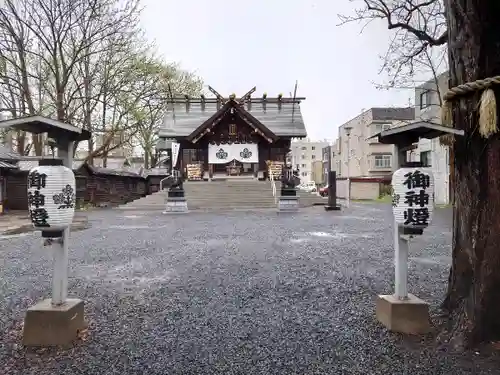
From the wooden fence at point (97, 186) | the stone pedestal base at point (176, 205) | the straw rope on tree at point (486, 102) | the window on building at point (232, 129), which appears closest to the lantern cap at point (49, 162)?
the straw rope on tree at point (486, 102)

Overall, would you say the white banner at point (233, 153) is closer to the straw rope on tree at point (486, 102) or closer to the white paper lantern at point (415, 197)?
the white paper lantern at point (415, 197)

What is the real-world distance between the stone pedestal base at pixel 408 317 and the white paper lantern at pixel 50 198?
285 cm

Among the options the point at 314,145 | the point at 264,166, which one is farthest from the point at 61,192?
the point at 314,145

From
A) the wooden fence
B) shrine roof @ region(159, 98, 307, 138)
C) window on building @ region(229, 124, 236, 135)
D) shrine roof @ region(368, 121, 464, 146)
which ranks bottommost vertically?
the wooden fence

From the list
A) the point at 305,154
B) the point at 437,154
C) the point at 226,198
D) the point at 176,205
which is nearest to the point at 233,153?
the point at 226,198

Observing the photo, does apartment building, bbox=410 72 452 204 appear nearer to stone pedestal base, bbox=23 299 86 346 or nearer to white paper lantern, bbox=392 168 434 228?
white paper lantern, bbox=392 168 434 228

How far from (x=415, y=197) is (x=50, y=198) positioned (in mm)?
2971

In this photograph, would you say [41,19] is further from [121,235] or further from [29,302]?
[29,302]

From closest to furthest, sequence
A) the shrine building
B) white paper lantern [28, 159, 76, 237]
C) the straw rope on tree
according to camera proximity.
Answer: the straw rope on tree, white paper lantern [28, 159, 76, 237], the shrine building

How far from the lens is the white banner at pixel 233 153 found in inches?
1011

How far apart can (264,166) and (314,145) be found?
62.9m

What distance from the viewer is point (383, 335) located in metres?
3.17

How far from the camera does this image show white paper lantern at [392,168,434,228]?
3.13 meters

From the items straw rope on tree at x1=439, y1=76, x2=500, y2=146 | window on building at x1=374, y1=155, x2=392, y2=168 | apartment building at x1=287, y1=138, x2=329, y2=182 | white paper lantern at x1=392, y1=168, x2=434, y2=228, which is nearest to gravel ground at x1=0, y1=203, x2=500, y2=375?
white paper lantern at x1=392, y1=168, x2=434, y2=228
